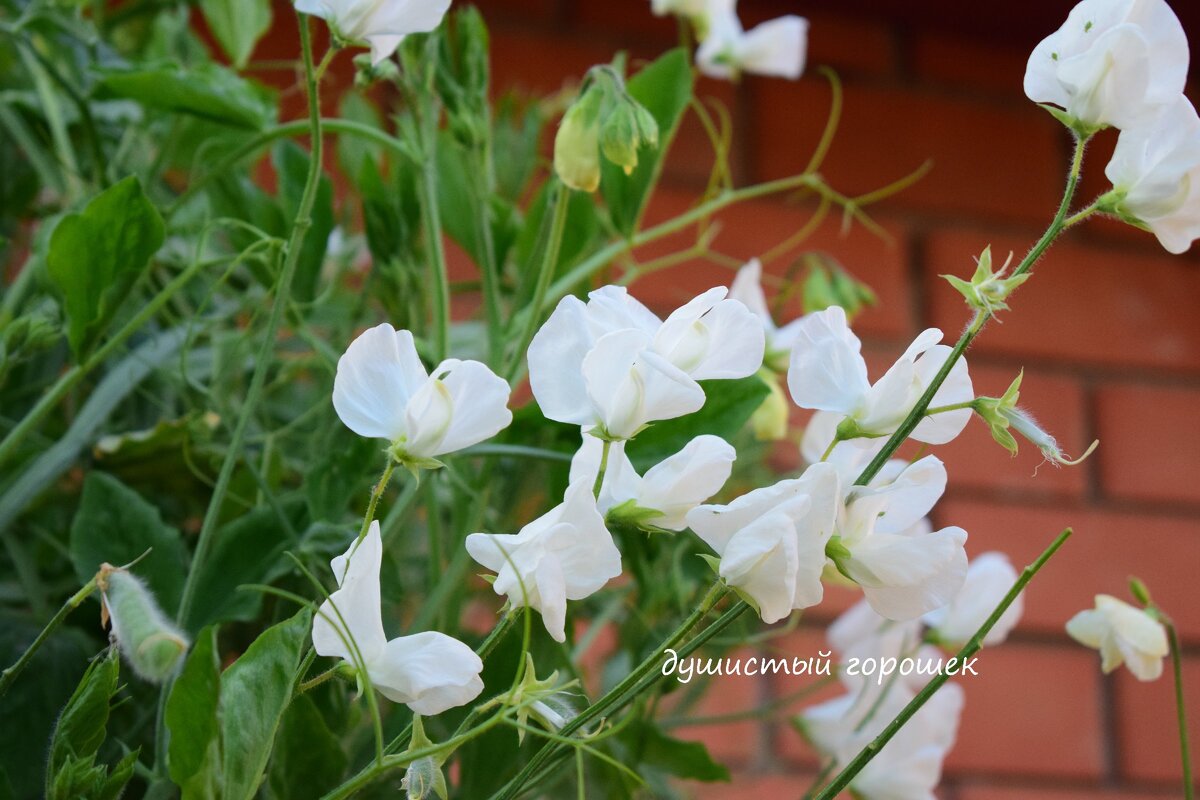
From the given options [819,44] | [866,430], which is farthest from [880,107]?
[866,430]

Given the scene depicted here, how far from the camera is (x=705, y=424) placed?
395 mm

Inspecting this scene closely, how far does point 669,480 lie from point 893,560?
6 cm

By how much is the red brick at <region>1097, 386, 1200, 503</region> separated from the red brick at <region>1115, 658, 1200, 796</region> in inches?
5.8

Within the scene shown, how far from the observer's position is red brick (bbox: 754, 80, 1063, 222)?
1029 mm

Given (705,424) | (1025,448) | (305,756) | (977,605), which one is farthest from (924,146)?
(305,756)

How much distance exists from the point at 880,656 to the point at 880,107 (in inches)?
26.0

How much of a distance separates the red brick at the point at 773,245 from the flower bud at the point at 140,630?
71 cm

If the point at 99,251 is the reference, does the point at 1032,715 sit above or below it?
below

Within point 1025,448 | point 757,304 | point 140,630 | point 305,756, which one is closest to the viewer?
point 140,630

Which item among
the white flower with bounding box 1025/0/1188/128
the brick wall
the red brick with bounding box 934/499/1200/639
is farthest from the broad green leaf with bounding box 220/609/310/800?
the red brick with bounding box 934/499/1200/639

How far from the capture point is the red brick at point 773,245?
0.96 m

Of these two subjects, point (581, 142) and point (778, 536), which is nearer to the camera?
point (778, 536)

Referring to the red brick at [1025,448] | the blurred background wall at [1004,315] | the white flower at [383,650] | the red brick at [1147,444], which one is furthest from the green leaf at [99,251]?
the red brick at [1147,444]

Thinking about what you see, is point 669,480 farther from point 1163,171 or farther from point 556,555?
point 1163,171
